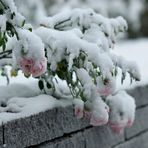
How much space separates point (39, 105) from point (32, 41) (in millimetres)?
413

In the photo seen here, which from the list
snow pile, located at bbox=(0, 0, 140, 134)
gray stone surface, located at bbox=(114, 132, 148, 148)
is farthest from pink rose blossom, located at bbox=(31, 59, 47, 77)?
gray stone surface, located at bbox=(114, 132, 148, 148)

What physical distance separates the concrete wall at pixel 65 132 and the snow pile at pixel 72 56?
85 millimetres

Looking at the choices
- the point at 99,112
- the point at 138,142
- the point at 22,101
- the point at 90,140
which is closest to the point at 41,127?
the point at 22,101

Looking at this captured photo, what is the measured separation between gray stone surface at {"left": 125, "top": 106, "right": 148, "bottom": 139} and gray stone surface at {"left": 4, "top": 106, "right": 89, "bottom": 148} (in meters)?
0.50

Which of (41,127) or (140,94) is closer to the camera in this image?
(41,127)

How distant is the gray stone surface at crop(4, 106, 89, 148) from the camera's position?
6.69 feet

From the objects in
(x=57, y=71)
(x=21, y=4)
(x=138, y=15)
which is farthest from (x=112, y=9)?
(x=57, y=71)

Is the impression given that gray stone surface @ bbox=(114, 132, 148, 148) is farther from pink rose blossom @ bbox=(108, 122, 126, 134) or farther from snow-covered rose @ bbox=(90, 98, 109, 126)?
snow-covered rose @ bbox=(90, 98, 109, 126)

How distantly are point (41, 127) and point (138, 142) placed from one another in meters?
1.05

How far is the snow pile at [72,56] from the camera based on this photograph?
6.41ft

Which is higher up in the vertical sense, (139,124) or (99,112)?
(99,112)

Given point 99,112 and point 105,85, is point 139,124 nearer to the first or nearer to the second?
point 99,112

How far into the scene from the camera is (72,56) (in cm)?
211

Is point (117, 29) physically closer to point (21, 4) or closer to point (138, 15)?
point (21, 4)
